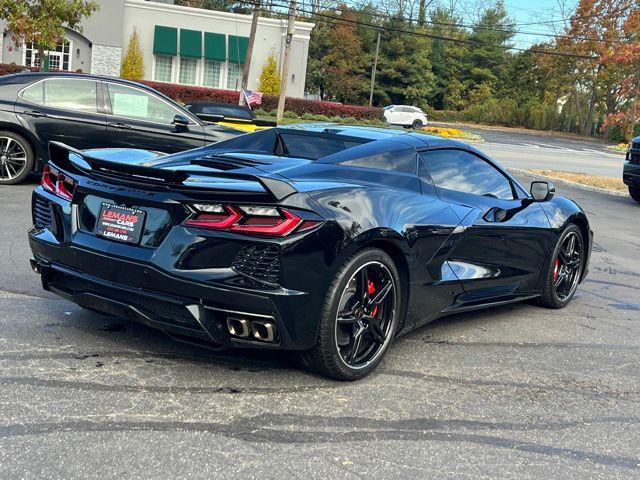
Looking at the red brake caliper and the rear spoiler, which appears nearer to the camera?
the rear spoiler

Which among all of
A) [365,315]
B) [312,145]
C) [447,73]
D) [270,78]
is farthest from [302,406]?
[447,73]

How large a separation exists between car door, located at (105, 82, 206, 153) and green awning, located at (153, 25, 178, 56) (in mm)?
31174

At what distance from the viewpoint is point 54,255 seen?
425cm

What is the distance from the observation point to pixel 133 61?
39.6m

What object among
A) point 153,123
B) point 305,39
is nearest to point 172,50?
point 305,39

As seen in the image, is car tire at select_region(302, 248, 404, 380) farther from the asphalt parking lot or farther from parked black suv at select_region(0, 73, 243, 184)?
parked black suv at select_region(0, 73, 243, 184)

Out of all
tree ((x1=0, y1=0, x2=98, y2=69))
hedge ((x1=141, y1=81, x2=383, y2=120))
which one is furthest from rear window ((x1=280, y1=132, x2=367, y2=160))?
hedge ((x1=141, y1=81, x2=383, y2=120))

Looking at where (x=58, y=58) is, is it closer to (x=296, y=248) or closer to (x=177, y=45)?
(x=177, y=45)

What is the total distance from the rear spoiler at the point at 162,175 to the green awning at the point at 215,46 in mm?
38171

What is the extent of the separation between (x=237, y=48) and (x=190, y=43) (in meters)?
2.63

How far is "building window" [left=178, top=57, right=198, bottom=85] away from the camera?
41844mm

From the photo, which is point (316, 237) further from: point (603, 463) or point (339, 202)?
point (603, 463)

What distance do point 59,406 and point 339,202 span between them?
1.75m

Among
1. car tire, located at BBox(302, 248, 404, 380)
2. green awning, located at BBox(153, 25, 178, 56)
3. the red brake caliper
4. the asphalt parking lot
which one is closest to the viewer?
the asphalt parking lot
